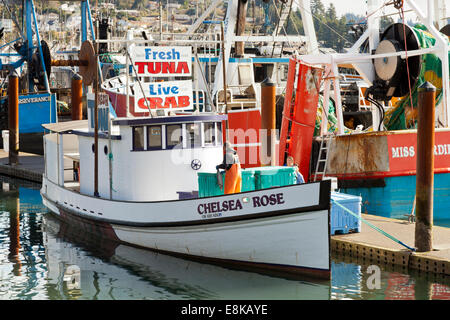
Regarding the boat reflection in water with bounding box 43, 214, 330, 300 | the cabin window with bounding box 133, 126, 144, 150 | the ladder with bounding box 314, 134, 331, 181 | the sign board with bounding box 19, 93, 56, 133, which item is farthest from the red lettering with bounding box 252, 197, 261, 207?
the sign board with bounding box 19, 93, 56, 133

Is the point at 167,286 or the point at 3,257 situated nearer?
the point at 167,286

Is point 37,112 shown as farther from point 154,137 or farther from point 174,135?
point 174,135

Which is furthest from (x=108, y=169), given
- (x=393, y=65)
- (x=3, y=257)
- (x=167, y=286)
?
(x=393, y=65)

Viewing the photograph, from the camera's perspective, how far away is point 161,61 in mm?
14523

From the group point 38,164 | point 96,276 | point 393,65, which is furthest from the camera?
point 38,164

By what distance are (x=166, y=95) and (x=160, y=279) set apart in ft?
13.3

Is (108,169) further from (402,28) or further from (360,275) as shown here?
(402,28)

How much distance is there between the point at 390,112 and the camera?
20.1 m

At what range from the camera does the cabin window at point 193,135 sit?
47.1 feet

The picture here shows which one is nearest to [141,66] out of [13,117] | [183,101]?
[183,101]

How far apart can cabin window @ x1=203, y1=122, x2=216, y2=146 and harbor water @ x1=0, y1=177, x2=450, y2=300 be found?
2.45m

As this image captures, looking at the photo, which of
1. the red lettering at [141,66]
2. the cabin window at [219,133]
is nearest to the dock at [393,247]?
the cabin window at [219,133]

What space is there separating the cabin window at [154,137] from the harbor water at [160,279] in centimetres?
207
